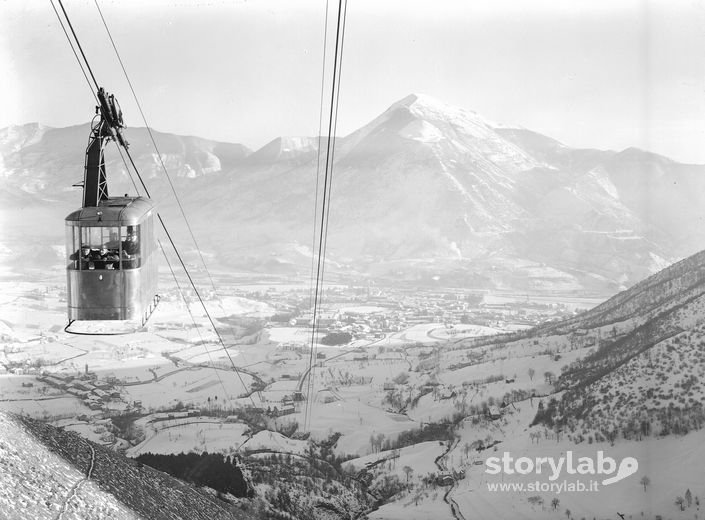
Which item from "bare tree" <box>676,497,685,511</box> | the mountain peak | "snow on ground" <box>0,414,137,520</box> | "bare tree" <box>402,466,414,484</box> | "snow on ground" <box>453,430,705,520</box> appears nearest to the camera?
"snow on ground" <box>0,414,137,520</box>

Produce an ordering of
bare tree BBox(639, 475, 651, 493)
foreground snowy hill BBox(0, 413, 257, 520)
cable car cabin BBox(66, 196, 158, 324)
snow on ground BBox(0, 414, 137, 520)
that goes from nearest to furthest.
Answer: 1. cable car cabin BBox(66, 196, 158, 324)
2. snow on ground BBox(0, 414, 137, 520)
3. foreground snowy hill BBox(0, 413, 257, 520)
4. bare tree BBox(639, 475, 651, 493)

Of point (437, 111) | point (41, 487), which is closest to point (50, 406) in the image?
point (41, 487)

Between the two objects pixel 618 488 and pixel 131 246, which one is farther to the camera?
pixel 618 488

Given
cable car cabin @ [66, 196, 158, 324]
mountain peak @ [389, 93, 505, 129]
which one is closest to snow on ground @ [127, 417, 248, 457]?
cable car cabin @ [66, 196, 158, 324]

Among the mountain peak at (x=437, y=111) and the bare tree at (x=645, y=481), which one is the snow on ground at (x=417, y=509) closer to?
the bare tree at (x=645, y=481)

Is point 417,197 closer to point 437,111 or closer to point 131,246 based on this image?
point 437,111

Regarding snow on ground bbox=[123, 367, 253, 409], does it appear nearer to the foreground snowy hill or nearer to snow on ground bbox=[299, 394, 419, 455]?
the foreground snowy hill
